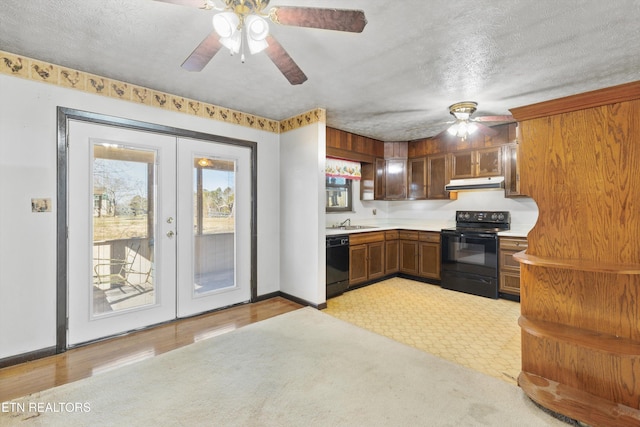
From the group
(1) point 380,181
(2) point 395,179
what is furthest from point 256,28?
(2) point 395,179

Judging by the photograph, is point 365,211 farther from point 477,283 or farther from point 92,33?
point 92,33

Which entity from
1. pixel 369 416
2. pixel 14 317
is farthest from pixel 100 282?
pixel 369 416

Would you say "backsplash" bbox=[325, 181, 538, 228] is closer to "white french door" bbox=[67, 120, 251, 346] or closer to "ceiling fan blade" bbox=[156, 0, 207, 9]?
"white french door" bbox=[67, 120, 251, 346]

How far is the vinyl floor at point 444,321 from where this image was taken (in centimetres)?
250

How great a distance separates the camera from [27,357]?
241cm

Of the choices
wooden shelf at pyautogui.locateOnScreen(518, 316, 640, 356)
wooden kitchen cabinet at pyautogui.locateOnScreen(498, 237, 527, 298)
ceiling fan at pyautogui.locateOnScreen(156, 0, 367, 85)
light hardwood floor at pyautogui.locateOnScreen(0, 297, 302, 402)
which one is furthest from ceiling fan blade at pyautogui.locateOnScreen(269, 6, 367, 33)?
wooden kitchen cabinet at pyautogui.locateOnScreen(498, 237, 527, 298)

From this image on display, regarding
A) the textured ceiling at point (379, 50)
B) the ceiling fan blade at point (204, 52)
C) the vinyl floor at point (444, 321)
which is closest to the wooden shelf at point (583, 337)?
the vinyl floor at point (444, 321)

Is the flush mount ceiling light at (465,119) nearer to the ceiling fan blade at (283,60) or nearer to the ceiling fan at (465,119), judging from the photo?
the ceiling fan at (465,119)

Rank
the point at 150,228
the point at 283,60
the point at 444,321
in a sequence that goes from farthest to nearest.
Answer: the point at 444,321, the point at 150,228, the point at 283,60

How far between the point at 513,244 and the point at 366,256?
2020 millimetres

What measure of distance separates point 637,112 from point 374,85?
6.24ft

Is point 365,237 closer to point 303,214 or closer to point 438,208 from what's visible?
point 303,214

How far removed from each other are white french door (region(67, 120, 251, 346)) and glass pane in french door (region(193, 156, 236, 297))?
0.04ft

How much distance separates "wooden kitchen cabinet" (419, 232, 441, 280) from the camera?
4699mm
